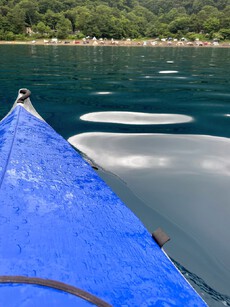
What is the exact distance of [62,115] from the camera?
5.70 metres

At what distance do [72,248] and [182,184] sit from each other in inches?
82.1

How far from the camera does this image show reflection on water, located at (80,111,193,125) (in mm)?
5316

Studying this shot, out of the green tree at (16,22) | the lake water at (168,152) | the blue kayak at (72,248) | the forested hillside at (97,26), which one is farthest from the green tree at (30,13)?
the blue kayak at (72,248)

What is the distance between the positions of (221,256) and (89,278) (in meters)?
1.36

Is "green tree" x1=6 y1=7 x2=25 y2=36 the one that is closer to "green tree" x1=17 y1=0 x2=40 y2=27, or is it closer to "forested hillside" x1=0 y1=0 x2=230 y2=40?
"forested hillside" x1=0 y1=0 x2=230 y2=40

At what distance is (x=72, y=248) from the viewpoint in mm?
1446

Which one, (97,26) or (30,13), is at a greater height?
(30,13)

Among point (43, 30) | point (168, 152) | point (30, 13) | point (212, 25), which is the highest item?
point (30, 13)

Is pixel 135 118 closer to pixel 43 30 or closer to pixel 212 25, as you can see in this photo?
pixel 43 30

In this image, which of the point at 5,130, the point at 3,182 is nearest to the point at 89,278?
the point at 3,182

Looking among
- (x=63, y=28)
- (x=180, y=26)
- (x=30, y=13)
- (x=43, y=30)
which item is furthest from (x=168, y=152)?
(x=30, y=13)

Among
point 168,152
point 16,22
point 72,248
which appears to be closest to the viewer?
point 72,248

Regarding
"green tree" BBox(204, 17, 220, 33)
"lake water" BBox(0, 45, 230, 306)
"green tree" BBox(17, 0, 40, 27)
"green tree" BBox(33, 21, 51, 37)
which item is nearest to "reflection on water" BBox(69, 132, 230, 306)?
"lake water" BBox(0, 45, 230, 306)

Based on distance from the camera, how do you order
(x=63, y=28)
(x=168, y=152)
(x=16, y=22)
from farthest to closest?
(x=16, y=22)
(x=63, y=28)
(x=168, y=152)
